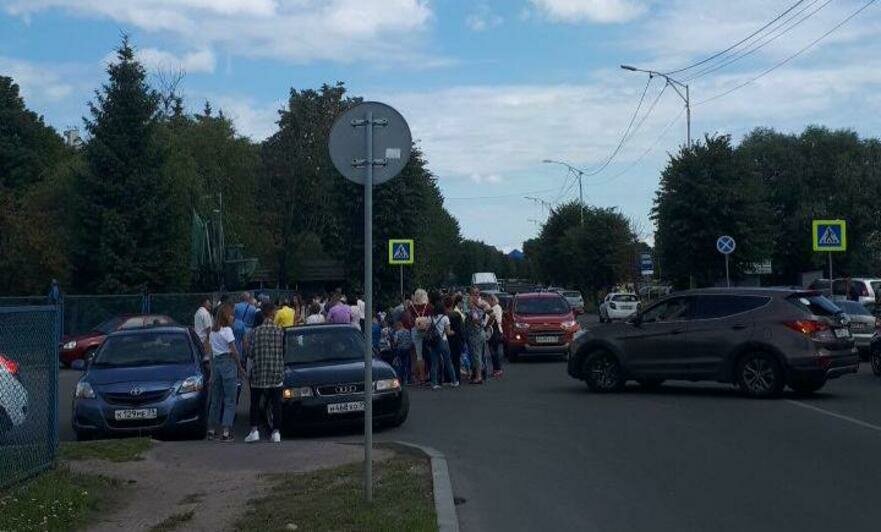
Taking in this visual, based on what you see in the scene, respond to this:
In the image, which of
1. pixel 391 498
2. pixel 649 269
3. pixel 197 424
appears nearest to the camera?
pixel 391 498

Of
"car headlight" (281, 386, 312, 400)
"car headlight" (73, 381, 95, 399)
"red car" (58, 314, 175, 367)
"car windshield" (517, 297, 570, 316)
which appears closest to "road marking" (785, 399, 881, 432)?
"car headlight" (281, 386, 312, 400)

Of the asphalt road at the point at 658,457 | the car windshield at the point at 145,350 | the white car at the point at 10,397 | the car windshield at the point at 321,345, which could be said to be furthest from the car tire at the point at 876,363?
the white car at the point at 10,397

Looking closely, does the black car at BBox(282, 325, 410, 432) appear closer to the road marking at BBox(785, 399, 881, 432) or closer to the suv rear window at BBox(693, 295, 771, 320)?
the suv rear window at BBox(693, 295, 771, 320)

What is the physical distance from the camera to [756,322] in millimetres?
17406

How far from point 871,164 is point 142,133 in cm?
4063

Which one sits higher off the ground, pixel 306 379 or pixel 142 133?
pixel 142 133

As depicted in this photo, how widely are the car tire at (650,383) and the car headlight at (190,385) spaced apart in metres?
7.85

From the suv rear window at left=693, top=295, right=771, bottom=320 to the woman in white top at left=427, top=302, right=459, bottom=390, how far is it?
16.6 ft

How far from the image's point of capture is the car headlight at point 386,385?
14933 millimetres

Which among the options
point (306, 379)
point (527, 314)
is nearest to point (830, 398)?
point (306, 379)

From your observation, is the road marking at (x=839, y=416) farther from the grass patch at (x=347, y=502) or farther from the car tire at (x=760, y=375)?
the grass patch at (x=347, y=502)

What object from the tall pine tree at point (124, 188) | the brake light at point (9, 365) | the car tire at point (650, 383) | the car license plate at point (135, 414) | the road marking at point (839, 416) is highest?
the tall pine tree at point (124, 188)

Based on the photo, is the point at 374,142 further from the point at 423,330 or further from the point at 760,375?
the point at 423,330

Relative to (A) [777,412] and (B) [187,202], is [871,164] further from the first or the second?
(A) [777,412]
